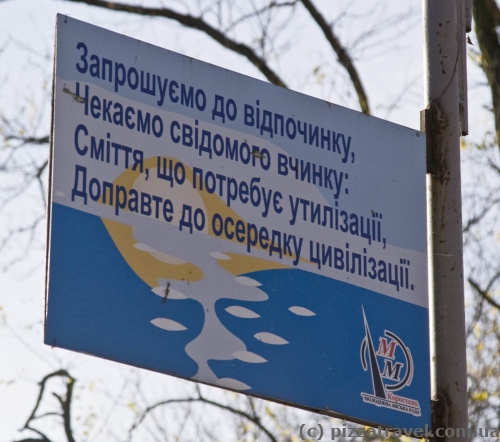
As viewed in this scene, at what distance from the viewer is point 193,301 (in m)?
3.60

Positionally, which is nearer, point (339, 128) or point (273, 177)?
point (273, 177)

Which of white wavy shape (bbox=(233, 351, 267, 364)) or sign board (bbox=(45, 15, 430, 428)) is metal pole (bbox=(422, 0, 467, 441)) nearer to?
sign board (bbox=(45, 15, 430, 428))

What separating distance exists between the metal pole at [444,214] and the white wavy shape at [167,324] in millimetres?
1171

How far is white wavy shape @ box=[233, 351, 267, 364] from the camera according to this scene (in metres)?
3.62

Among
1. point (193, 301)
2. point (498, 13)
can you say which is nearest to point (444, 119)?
point (193, 301)

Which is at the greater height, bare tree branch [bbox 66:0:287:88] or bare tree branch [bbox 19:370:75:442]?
bare tree branch [bbox 66:0:287:88]

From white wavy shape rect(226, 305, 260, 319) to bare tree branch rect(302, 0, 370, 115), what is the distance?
489cm

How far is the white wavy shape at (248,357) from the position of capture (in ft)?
11.9

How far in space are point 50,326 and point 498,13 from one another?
19.1ft

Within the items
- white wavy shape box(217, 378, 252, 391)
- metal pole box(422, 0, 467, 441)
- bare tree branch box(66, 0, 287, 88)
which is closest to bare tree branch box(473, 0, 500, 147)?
bare tree branch box(66, 0, 287, 88)

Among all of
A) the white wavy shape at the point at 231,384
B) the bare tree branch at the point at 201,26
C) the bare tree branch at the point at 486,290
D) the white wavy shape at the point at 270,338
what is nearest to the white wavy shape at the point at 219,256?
the white wavy shape at the point at 270,338

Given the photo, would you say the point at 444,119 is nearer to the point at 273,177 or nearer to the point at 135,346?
the point at 273,177

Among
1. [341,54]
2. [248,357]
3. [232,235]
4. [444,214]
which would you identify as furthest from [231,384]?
[341,54]

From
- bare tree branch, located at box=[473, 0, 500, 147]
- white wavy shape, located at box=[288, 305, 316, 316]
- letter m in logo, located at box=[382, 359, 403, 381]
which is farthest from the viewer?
bare tree branch, located at box=[473, 0, 500, 147]
